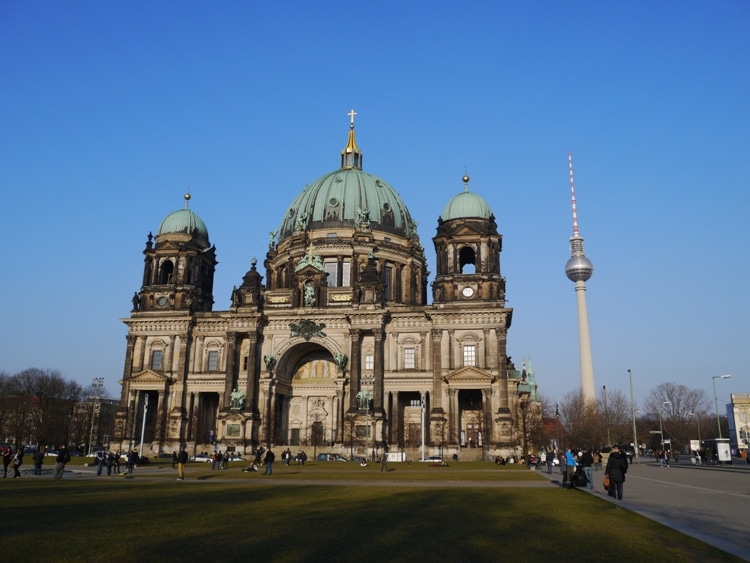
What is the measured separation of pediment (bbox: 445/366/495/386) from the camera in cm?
6944

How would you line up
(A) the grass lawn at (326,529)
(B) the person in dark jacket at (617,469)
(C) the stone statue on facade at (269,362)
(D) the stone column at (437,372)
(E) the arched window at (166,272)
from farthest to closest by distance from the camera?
(E) the arched window at (166,272), (C) the stone statue on facade at (269,362), (D) the stone column at (437,372), (B) the person in dark jacket at (617,469), (A) the grass lawn at (326,529)

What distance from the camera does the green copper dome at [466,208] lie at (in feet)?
254

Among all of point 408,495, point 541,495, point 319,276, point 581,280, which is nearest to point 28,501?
point 408,495

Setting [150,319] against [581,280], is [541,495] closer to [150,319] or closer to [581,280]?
[150,319]

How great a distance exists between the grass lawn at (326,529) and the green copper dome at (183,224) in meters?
63.2

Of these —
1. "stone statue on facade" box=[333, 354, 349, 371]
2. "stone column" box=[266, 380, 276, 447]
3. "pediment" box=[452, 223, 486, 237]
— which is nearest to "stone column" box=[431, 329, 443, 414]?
"stone statue on facade" box=[333, 354, 349, 371]

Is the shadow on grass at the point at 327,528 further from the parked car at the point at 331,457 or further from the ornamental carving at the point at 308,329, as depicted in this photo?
the ornamental carving at the point at 308,329

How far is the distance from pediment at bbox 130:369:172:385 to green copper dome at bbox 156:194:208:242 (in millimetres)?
18054

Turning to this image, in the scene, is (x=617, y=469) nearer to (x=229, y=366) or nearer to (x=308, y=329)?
(x=308, y=329)

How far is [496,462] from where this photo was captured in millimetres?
62125

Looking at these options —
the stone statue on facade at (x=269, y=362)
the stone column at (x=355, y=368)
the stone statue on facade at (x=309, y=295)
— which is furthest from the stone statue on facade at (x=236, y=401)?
the stone statue on facade at (x=309, y=295)

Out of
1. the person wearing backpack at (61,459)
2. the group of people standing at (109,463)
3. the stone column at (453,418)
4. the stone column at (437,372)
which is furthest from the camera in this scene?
the stone column at (437,372)

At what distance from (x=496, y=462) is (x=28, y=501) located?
4795 centimetres

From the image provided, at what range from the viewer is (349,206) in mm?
89562
